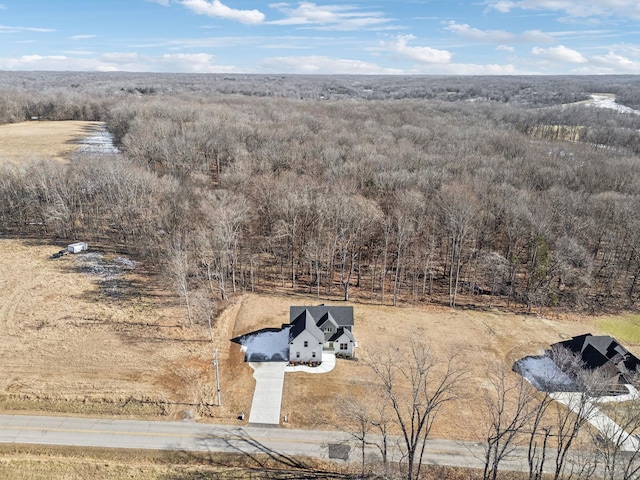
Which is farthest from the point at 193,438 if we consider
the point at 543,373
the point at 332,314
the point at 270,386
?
the point at 543,373

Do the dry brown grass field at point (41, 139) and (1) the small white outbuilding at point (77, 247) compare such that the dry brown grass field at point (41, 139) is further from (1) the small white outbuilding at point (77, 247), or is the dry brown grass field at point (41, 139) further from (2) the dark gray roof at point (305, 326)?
(2) the dark gray roof at point (305, 326)

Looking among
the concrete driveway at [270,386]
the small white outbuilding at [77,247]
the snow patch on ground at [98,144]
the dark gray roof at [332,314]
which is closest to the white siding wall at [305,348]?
the concrete driveway at [270,386]

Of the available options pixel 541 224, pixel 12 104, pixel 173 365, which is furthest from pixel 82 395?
pixel 12 104

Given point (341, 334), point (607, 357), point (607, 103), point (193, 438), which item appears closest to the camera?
point (193, 438)

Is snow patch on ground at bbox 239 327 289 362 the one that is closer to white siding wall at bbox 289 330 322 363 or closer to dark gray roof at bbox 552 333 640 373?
white siding wall at bbox 289 330 322 363

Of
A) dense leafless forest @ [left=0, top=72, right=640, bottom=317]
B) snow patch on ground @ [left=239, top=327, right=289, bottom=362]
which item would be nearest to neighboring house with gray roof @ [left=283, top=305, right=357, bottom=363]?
snow patch on ground @ [left=239, top=327, right=289, bottom=362]

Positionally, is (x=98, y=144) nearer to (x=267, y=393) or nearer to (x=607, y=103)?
(x=267, y=393)
